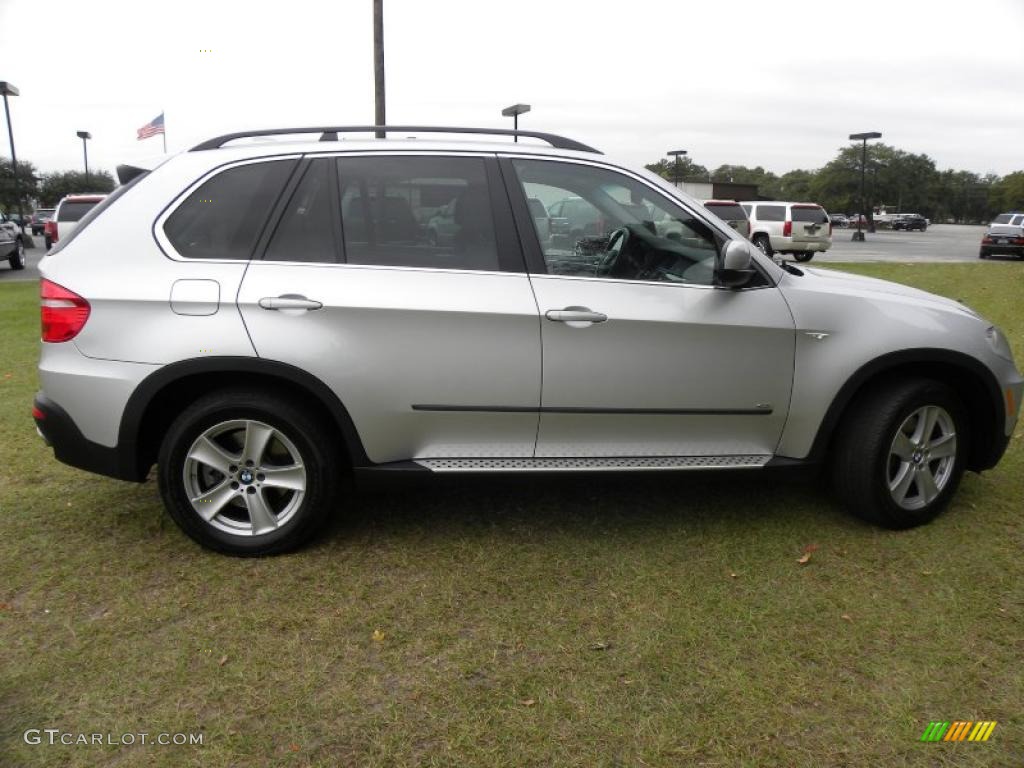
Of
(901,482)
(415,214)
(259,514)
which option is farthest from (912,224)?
(259,514)

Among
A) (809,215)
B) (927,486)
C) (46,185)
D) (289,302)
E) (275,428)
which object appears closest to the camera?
(289,302)

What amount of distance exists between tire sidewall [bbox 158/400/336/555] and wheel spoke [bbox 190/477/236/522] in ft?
0.10

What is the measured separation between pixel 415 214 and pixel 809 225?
23444 mm

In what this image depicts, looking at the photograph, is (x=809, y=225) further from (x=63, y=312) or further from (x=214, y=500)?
(x=63, y=312)

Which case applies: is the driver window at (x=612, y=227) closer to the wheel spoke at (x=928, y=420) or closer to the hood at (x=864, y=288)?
the hood at (x=864, y=288)

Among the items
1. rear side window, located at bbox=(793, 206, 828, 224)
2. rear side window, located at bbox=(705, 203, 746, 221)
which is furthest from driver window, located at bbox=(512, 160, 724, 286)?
rear side window, located at bbox=(793, 206, 828, 224)

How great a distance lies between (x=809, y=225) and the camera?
2464cm

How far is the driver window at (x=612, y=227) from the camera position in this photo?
3.58 meters

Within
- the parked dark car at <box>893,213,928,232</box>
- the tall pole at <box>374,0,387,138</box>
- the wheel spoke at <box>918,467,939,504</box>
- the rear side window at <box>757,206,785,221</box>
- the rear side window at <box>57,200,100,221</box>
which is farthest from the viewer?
the parked dark car at <box>893,213,928,232</box>

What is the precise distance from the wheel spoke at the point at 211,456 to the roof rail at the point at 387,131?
4.32 feet

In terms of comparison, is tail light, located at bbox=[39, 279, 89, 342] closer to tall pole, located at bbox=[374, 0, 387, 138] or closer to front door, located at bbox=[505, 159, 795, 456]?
front door, located at bbox=[505, 159, 795, 456]

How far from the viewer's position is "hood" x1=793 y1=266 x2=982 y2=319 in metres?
3.76

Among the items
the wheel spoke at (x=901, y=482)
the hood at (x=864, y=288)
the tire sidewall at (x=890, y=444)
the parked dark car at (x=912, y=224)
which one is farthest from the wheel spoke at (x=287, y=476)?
the parked dark car at (x=912, y=224)

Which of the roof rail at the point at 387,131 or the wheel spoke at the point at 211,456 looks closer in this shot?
the wheel spoke at the point at 211,456
